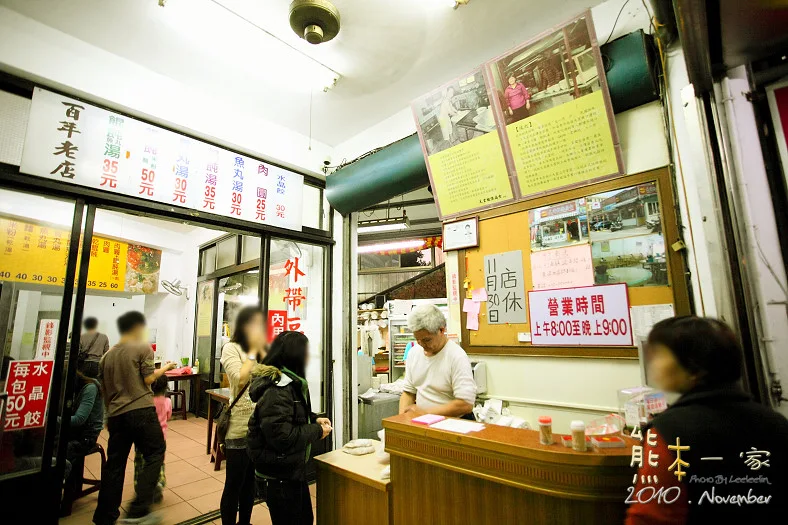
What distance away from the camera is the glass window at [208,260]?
22.5ft

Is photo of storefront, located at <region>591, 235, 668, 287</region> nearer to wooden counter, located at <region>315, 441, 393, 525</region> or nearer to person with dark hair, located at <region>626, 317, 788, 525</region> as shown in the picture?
person with dark hair, located at <region>626, 317, 788, 525</region>

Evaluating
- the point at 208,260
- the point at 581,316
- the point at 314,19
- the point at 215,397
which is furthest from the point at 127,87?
the point at 581,316

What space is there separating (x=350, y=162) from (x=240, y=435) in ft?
10.5

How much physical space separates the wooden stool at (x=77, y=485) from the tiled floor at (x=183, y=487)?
66mm

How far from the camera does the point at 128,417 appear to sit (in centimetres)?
315

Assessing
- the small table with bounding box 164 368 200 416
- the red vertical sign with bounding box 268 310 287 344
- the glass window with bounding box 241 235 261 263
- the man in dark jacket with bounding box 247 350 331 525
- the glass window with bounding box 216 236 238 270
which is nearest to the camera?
the man in dark jacket with bounding box 247 350 331 525

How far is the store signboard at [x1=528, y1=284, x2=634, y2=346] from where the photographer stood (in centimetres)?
270

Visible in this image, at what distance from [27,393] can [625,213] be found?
4.50 metres

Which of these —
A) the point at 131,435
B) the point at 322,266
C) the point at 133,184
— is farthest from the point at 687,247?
the point at 131,435

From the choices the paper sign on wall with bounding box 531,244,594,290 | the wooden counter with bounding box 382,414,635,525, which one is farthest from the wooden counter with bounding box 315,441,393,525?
the paper sign on wall with bounding box 531,244,594,290

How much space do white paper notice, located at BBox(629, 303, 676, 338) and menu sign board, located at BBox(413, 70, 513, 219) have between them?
132 centimetres

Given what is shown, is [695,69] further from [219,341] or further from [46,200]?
[219,341]

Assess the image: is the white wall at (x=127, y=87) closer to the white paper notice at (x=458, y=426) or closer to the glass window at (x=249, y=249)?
→ the glass window at (x=249, y=249)

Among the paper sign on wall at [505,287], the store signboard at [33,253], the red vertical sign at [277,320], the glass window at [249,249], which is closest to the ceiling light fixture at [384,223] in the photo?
the glass window at [249,249]
